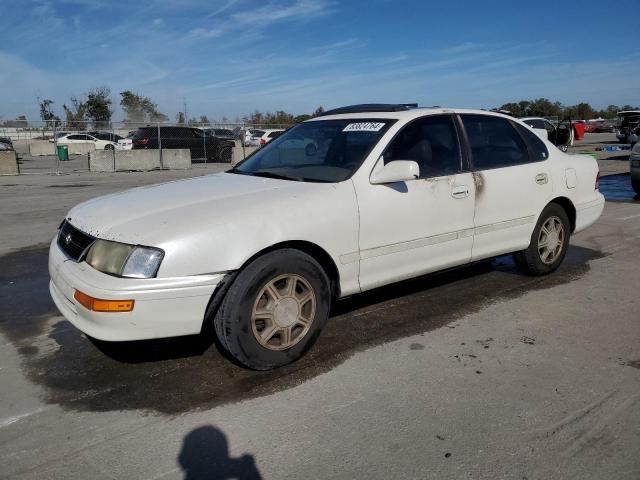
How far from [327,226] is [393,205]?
0.60m

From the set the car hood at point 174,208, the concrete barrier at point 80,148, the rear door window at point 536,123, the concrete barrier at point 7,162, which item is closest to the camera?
the car hood at point 174,208

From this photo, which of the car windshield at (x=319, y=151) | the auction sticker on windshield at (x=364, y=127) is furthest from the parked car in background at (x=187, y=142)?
the auction sticker on windshield at (x=364, y=127)

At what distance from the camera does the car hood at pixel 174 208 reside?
3.14 metres

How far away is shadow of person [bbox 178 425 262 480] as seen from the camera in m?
2.46

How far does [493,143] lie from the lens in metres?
4.84

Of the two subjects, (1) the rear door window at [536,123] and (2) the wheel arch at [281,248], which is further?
(1) the rear door window at [536,123]

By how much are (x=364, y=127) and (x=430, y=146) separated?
1.83 feet

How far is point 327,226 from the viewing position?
358cm

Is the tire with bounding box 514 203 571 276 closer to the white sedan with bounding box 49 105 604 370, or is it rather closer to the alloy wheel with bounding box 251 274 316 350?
the white sedan with bounding box 49 105 604 370

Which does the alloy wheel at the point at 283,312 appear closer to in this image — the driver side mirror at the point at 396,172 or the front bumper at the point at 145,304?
the front bumper at the point at 145,304

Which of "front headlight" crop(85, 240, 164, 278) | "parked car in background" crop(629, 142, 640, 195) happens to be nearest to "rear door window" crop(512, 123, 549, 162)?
"front headlight" crop(85, 240, 164, 278)

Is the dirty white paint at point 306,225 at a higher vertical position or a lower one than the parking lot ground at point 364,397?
higher

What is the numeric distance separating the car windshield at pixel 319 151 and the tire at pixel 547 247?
192 cm

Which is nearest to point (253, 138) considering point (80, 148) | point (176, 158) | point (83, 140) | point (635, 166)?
point (176, 158)
